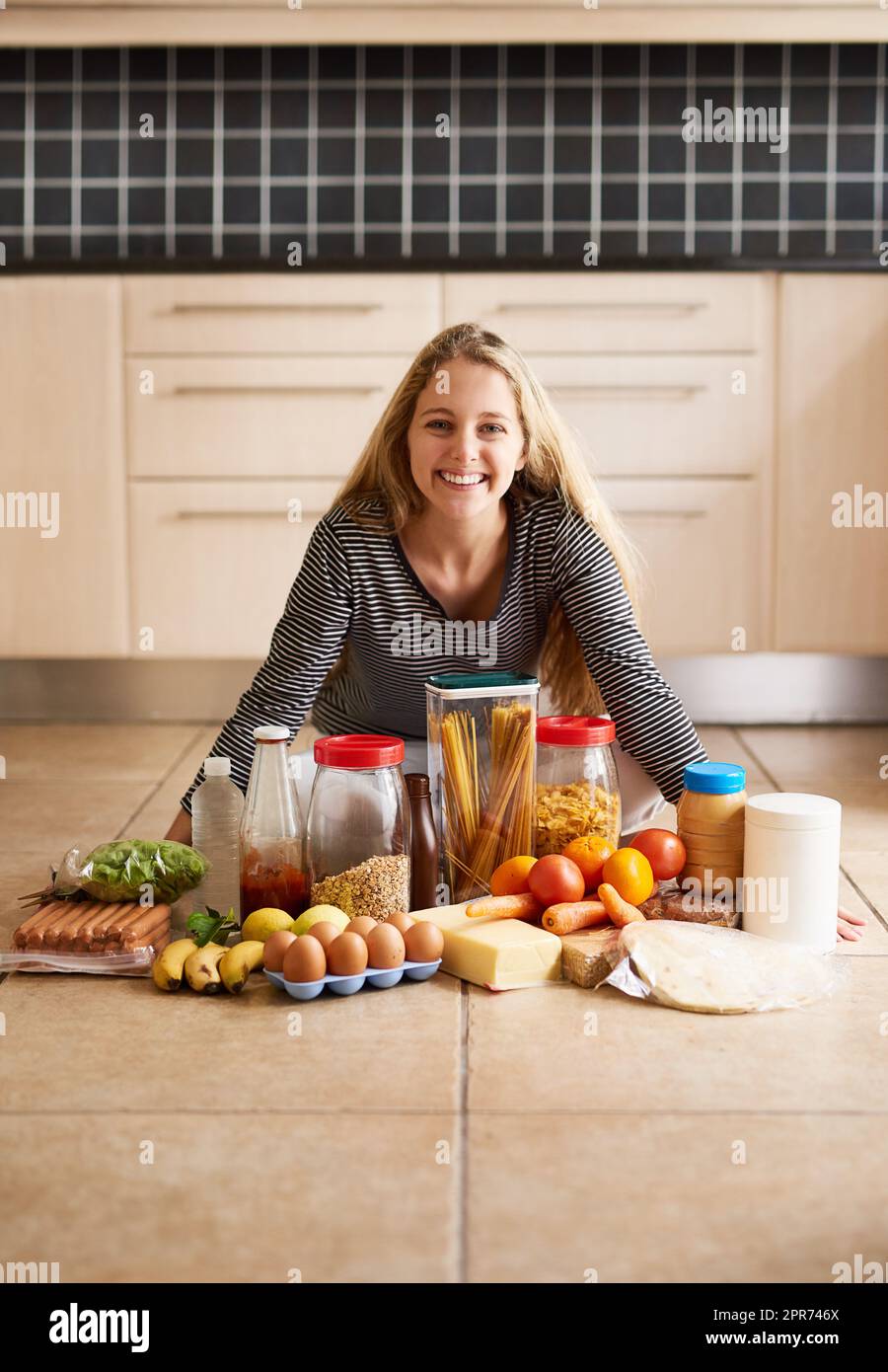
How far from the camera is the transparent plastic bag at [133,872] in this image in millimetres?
1776

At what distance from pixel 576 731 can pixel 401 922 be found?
0.34 metres

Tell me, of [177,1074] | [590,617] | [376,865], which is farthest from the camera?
[590,617]

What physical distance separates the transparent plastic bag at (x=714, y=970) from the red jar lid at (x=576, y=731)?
0.25 metres

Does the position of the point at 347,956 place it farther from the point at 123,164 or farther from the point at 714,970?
the point at 123,164

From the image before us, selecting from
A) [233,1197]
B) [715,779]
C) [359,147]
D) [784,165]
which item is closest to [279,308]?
[359,147]

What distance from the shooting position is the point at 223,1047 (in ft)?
4.93

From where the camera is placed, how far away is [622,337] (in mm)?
3158

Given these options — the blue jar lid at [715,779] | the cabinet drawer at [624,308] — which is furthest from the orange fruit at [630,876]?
the cabinet drawer at [624,308]

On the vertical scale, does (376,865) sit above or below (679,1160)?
above

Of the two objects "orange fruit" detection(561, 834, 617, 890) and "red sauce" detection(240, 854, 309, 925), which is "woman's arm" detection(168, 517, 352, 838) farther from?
"orange fruit" detection(561, 834, 617, 890)

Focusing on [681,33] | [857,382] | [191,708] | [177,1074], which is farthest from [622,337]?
[177,1074]

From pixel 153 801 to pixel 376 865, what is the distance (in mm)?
937

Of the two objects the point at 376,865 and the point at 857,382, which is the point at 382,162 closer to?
the point at 857,382

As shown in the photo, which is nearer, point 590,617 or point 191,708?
point 590,617
